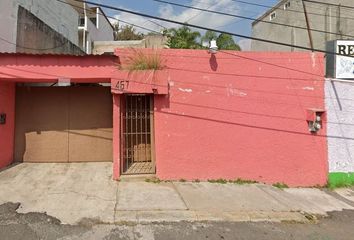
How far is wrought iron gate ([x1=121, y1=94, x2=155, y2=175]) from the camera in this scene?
324 inches

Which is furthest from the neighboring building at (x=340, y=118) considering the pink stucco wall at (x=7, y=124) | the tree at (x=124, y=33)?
the tree at (x=124, y=33)

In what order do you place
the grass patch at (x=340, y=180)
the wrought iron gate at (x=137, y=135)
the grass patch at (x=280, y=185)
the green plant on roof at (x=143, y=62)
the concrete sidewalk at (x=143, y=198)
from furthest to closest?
the grass patch at (x=340, y=180)
the grass patch at (x=280, y=185)
the wrought iron gate at (x=137, y=135)
the green plant on roof at (x=143, y=62)
the concrete sidewalk at (x=143, y=198)

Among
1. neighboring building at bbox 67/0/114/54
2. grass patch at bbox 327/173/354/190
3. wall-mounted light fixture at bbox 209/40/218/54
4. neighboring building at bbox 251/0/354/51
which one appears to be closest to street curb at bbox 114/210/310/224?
grass patch at bbox 327/173/354/190

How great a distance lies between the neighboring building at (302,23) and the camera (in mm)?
14820

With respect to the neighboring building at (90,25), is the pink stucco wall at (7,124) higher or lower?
lower

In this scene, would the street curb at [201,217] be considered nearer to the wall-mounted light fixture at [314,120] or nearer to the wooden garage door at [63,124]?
the wall-mounted light fixture at [314,120]

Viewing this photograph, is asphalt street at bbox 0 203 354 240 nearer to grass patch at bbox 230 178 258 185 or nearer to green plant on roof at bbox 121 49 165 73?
grass patch at bbox 230 178 258 185

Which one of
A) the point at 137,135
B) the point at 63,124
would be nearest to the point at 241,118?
the point at 137,135

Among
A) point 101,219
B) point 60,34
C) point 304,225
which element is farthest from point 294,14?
point 101,219

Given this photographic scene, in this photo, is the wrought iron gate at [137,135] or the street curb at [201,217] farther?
the wrought iron gate at [137,135]

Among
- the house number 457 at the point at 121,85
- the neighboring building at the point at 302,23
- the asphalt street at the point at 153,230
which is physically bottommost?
the asphalt street at the point at 153,230

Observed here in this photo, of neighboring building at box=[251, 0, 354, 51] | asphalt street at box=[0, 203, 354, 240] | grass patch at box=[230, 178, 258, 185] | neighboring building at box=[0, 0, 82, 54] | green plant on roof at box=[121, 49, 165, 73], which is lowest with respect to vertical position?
asphalt street at box=[0, 203, 354, 240]

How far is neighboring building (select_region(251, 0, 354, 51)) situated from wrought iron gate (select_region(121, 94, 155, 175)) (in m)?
10.4

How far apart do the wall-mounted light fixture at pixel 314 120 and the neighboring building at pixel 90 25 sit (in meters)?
15.9
